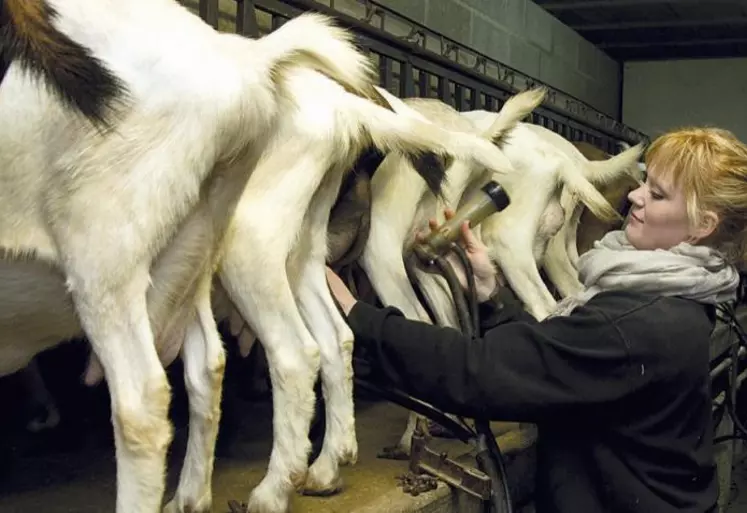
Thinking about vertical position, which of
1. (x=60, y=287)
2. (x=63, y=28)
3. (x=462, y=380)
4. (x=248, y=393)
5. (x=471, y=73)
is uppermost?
(x=471, y=73)

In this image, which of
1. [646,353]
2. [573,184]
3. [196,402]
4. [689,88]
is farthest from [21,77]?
[689,88]

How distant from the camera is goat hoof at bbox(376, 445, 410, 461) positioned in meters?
2.50

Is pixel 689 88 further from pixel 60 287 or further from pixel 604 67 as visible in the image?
pixel 60 287

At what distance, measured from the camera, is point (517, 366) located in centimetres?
171

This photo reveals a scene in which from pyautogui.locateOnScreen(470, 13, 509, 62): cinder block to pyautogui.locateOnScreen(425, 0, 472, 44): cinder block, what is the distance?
0.22 feet

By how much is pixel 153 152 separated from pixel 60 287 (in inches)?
10.6

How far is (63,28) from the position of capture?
4.97 feet

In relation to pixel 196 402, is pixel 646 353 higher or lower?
higher

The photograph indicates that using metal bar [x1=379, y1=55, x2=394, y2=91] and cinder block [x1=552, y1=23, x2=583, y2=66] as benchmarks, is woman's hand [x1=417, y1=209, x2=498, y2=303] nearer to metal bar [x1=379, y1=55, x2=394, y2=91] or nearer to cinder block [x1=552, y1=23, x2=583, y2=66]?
metal bar [x1=379, y1=55, x2=394, y2=91]

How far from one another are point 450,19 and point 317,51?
2721 mm

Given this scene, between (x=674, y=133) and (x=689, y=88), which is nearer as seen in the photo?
(x=674, y=133)

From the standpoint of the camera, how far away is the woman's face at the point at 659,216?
5.89 feet

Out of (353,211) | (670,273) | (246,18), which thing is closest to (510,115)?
(353,211)

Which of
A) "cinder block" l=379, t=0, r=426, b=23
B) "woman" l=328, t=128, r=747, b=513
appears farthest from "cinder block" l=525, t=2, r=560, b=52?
"woman" l=328, t=128, r=747, b=513
